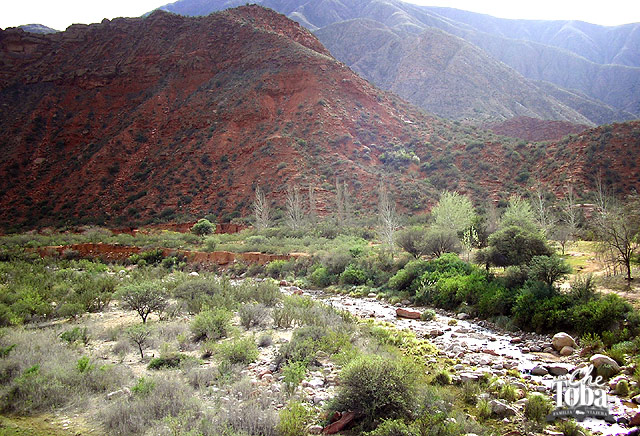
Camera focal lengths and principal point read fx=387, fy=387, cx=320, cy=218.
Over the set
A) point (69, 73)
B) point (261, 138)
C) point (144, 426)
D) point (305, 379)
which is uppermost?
point (69, 73)

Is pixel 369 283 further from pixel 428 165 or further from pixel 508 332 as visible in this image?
pixel 428 165

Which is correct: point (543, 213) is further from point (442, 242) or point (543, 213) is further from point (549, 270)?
point (549, 270)

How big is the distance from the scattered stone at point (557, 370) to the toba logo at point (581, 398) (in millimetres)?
204

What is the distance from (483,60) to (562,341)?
80.8m

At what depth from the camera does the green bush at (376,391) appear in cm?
612

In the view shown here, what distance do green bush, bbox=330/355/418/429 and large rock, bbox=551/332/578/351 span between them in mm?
5146

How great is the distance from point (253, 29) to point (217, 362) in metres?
61.8

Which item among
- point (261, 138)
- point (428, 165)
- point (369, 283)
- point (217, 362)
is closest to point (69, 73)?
point (261, 138)

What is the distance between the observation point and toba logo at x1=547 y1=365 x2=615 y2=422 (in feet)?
21.6

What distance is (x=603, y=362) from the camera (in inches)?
320

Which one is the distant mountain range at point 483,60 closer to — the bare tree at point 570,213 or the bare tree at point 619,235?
the bare tree at point 570,213

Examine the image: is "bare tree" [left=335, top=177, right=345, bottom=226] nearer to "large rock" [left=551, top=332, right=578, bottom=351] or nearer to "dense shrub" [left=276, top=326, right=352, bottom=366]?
"dense shrub" [left=276, top=326, right=352, bottom=366]

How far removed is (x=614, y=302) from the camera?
33.2ft

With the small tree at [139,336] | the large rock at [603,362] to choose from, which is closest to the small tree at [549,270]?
the large rock at [603,362]
